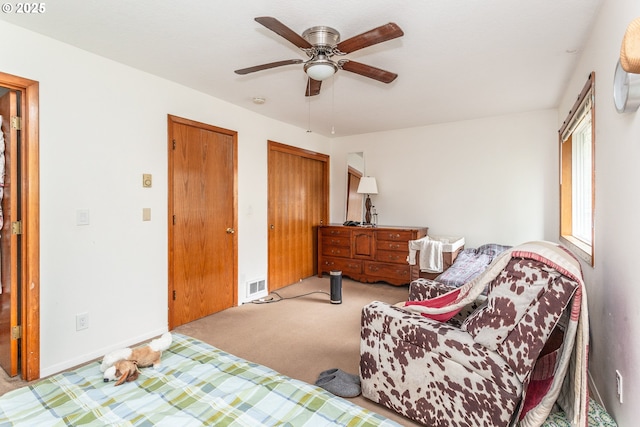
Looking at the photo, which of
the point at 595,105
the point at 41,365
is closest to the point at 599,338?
the point at 595,105

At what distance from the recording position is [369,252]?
4.69 m

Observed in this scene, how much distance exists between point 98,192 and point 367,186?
3.57m

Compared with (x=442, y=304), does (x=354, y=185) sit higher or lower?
higher

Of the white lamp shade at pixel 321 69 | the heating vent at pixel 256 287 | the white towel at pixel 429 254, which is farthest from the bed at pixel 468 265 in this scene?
the heating vent at pixel 256 287

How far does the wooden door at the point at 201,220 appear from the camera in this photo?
3.12 meters

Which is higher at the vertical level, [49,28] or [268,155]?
[49,28]

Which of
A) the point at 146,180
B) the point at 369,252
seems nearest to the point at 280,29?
the point at 146,180

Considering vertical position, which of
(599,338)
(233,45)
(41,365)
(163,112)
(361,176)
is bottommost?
(41,365)

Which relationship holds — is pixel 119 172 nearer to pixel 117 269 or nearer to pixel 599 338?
pixel 117 269

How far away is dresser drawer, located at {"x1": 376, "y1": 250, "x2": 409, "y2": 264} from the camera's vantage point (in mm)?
4410

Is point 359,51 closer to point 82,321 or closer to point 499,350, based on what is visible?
point 499,350

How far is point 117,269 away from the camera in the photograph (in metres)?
2.66

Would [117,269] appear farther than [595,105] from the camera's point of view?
Yes

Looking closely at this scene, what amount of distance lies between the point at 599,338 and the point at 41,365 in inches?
143
